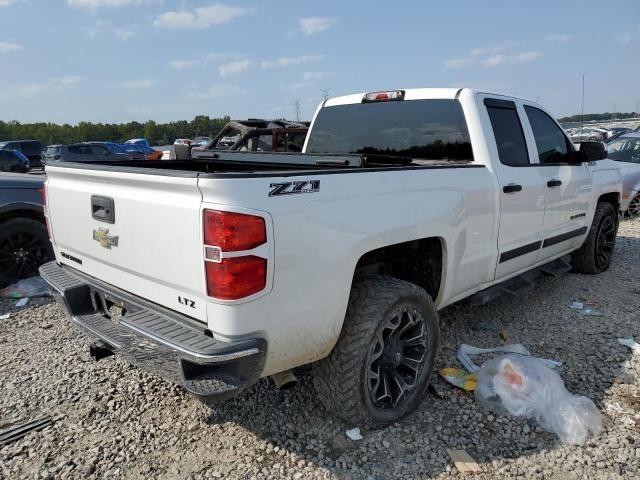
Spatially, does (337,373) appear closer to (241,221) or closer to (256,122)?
(241,221)

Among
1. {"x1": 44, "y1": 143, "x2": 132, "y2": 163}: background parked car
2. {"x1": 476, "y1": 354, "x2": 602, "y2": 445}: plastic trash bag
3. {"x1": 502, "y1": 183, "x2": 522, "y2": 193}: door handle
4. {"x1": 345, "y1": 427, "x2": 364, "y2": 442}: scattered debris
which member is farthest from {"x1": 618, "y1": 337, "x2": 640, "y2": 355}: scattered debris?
{"x1": 44, "y1": 143, "x2": 132, "y2": 163}: background parked car

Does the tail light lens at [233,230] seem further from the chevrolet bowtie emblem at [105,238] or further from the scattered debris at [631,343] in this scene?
the scattered debris at [631,343]

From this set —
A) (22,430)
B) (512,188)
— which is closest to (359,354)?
(512,188)

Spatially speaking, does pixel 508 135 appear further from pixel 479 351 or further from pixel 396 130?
pixel 479 351

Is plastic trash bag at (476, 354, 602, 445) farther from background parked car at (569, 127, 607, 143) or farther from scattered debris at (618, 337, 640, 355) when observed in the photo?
background parked car at (569, 127, 607, 143)

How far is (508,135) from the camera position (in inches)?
149

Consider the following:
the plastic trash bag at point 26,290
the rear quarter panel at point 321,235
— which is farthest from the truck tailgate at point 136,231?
the plastic trash bag at point 26,290

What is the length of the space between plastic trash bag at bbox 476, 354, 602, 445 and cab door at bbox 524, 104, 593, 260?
4.93 feet

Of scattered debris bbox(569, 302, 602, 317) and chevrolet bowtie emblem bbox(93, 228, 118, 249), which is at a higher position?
chevrolet bowtie emblem bbox(93, 228, 118, 249)

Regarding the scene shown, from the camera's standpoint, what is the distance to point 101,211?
2.61 m

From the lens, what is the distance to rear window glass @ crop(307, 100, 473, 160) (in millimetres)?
3605

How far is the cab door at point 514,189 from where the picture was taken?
353 centimetres

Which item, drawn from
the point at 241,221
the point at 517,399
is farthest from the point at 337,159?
the point at 517,399

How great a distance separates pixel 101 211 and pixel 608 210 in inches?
212
